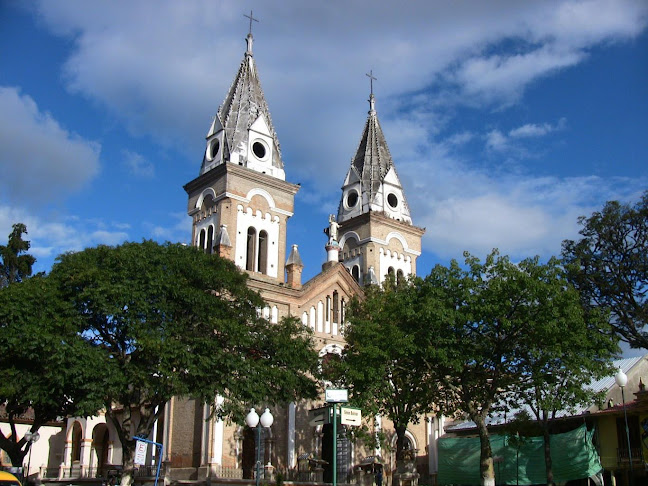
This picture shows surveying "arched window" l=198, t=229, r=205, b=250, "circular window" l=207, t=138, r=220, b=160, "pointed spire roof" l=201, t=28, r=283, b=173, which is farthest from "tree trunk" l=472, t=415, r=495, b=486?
"circular window" l=207, t=138, r=220, b=160

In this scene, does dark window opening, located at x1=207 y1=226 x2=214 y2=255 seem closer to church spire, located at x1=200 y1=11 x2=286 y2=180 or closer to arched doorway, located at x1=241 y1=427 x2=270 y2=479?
church spire, located at x1=200 y1=11 x2=286 y2=180

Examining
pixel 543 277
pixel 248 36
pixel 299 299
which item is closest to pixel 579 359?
pixel 543 277

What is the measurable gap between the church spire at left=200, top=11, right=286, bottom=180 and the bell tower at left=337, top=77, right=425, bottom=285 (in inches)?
265

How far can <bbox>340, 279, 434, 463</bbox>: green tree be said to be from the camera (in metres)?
26.5

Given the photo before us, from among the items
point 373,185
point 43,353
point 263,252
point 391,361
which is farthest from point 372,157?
point 43,353

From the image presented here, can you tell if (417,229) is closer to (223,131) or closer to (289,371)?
(223,131)

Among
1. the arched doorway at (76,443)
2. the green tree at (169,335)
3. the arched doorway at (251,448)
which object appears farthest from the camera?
the arched doorway at (76,443)

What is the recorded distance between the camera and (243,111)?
4275 cm

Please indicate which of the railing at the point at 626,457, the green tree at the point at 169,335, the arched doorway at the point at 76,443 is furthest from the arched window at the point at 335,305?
the arched doorway at the point at 76,443

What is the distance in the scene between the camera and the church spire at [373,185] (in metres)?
46.8

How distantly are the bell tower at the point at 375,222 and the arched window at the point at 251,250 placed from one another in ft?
24.8

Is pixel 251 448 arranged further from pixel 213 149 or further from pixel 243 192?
pixel 213 149

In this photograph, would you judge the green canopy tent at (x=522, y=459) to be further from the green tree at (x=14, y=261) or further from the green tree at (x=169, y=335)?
the green tree at (x=14, y=261)

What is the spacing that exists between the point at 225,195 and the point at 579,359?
21.1 m
